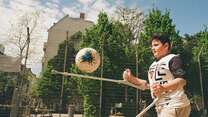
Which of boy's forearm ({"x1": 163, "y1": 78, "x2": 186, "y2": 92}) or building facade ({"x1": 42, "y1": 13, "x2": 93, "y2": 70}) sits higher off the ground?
building facade ({"x1": 42, "y1": 13, "x2": 93, "y2": 70})

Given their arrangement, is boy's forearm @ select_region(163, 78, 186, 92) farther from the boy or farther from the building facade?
the building facade

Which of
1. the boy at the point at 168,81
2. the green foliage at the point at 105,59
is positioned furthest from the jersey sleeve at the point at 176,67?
the green foliage at the point at 105,59

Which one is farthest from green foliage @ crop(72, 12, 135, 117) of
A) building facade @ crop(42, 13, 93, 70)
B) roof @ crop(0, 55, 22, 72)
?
building facade @ crop(42, 13, 93, 70)

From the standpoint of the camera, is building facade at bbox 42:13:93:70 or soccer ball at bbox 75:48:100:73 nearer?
soccer ball at bbox 75:48:100:73

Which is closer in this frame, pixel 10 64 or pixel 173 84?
pixel 173 84

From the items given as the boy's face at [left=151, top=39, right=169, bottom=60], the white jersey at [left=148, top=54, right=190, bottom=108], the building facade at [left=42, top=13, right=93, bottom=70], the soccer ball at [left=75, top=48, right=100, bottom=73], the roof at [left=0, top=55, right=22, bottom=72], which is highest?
the building facade at [left=42, top=13, right=93, bottom=70]

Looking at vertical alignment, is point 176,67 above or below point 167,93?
above

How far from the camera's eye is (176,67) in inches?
158

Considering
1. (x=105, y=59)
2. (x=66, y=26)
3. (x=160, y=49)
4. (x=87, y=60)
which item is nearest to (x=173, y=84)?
(x=160, y=49)

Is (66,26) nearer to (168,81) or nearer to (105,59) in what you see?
(105,59)

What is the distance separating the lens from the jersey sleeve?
155 inches

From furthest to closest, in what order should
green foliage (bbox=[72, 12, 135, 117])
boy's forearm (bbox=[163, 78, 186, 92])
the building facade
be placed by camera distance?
the building facade, green foliage (bbox=[72, 12, 135, 117]), boy's forearm (bbox=[163, 78, 186, 92])

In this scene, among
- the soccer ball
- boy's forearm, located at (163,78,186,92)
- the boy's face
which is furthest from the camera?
the soccer ball

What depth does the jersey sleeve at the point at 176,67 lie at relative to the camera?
12.9 feet
